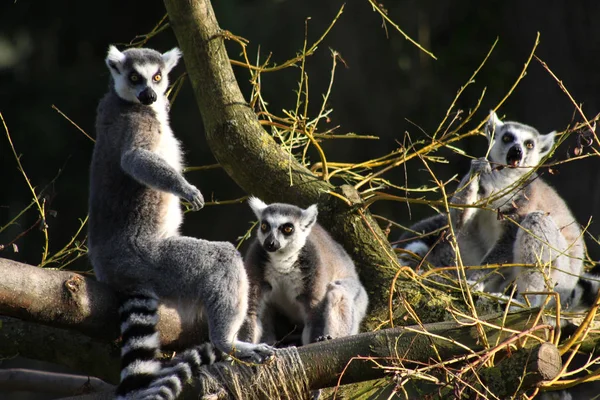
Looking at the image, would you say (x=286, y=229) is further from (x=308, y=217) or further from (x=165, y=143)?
(x=165, y=143)

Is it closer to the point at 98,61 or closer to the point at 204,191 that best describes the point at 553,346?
the point at 204,191

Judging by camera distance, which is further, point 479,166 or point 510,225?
point 510,225

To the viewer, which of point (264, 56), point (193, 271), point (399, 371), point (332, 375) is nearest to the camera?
point (399, 371)

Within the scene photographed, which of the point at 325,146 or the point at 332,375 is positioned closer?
the point at 332,375

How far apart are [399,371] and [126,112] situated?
219 centimetres

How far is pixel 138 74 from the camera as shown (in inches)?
176

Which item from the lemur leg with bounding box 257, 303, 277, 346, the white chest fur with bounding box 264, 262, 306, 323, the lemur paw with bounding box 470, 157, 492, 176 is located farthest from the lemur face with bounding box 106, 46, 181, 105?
the lemur paw with bounding box 470, 157, 492, 176

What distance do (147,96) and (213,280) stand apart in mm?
1172

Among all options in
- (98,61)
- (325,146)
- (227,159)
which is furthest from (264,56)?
(227,159)

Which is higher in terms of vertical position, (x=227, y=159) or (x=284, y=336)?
(x=227, y=159)

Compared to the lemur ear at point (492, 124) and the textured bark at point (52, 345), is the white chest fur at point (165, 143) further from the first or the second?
the lemur ear at point (492, 124)

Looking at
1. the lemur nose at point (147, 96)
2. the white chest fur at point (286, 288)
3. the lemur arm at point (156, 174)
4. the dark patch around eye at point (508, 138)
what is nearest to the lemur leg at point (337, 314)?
the white chest fur at point (286, 288)

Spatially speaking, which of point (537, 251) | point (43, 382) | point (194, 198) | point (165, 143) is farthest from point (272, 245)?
point (537, 251)

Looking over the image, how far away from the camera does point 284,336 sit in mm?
4590
